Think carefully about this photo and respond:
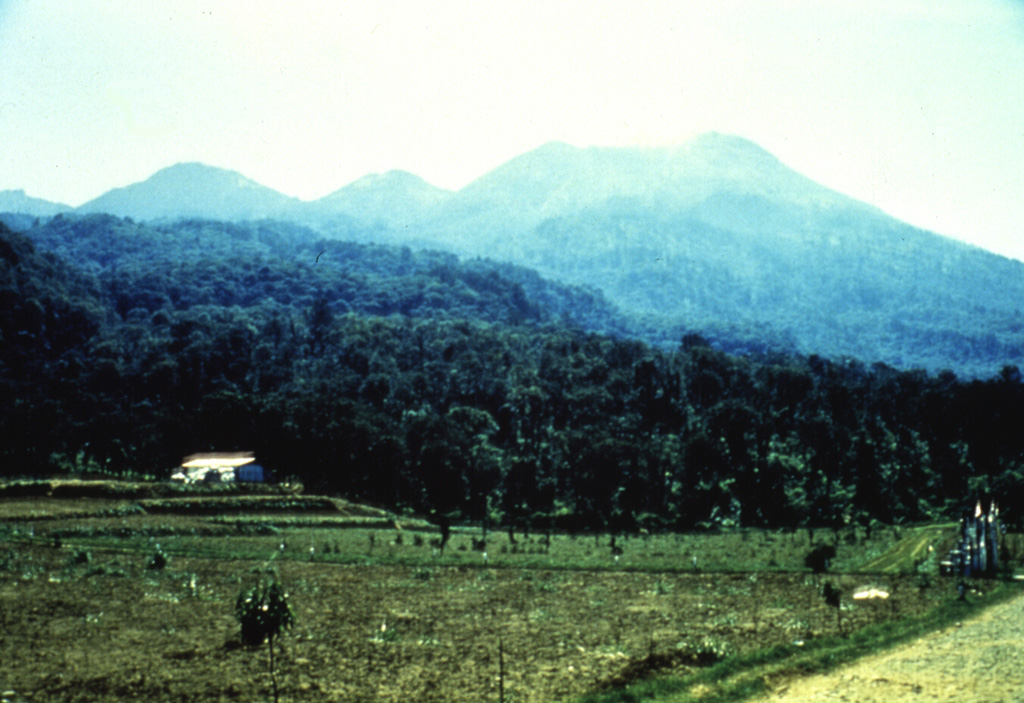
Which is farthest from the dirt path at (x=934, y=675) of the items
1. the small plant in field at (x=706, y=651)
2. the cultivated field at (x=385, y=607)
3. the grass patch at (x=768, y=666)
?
the cultivated field at (x=385, y=607)

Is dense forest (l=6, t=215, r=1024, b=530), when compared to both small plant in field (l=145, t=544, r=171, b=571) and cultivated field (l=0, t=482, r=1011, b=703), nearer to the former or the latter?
cultivated field (l=0, t=482, r=1011, b=703)

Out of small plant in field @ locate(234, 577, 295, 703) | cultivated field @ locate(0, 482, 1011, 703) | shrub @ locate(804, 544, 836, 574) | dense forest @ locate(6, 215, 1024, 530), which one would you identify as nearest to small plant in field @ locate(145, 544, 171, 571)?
cultivated field @ locate(0, 482, 1011, 703)

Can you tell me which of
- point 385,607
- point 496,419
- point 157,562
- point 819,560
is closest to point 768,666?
point 385,607

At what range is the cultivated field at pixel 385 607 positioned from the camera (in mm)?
16422

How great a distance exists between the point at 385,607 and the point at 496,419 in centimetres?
6264

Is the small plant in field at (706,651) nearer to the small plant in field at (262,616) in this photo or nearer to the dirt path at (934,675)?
the dirt path at (934,675)

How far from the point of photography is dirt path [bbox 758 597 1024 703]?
15461mm

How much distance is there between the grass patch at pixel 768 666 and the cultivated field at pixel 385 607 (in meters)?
0.64

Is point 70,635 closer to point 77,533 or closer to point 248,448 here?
point 77,533

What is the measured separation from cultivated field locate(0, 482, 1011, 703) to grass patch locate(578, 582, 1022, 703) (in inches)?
25.3

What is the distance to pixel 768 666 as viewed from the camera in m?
17.5

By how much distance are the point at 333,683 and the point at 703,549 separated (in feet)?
94.6

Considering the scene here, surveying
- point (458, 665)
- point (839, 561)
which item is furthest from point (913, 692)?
point (839, 561)

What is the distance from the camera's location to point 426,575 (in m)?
30.0
